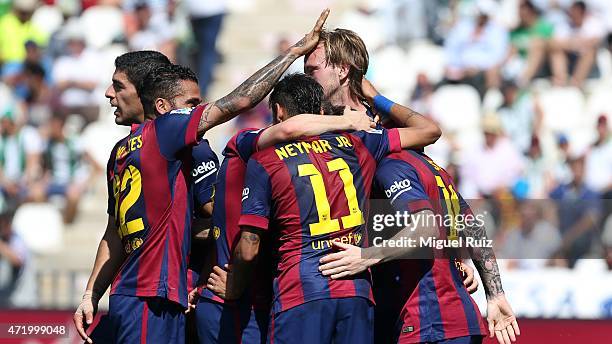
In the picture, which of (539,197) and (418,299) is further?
(539,197)

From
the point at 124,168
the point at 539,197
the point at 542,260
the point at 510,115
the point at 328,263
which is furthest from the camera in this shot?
the point at 510,115

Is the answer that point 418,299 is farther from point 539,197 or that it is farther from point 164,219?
point 539,197

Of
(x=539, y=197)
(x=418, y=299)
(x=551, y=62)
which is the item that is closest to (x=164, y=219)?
(x=418, y=299)

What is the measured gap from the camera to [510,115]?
12.3 meters

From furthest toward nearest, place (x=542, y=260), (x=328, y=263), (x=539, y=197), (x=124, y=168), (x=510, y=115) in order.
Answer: (x=510, y=115), (x=539, y=197), (x=542, y=260), (x=124, y=168), (x=328, y=263)

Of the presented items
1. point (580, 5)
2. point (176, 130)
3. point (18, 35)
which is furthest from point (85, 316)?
point (580, 5)

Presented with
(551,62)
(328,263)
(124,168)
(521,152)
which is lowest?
(328,263)

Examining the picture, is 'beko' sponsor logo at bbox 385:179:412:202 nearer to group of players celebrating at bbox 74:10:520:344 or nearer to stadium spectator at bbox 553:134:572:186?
group of players celebrating at bbox 74:10:520:344

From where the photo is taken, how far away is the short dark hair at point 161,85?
19.2 feet

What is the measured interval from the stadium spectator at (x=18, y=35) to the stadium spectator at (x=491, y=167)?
5.37 metres

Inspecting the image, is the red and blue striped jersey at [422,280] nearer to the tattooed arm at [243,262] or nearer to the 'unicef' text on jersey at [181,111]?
the tattooed arm at [243,262]

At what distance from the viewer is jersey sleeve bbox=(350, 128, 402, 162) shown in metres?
5.63

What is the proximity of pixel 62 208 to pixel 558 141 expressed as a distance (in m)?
5.45

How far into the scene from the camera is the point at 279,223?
540 cm
